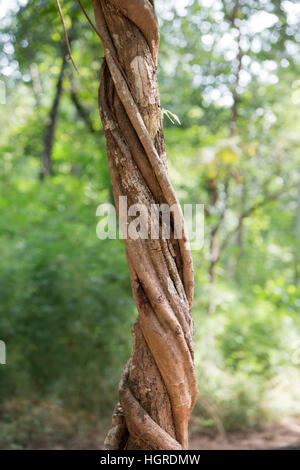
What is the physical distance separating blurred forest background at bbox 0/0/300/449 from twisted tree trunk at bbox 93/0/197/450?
41.2 inches

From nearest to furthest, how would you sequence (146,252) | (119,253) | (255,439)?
(146,252), (255,439), (119,253)

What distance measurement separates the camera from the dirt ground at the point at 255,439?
10.3 ft

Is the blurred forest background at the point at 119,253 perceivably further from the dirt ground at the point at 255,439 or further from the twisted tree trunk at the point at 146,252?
the twisted tree trunk at the point at 146,252

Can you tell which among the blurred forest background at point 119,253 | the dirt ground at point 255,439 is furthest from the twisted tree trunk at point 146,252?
the dirt ground at point 255,439

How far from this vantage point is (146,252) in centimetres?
129

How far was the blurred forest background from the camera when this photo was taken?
361cm

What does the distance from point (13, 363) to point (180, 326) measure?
2678 mm

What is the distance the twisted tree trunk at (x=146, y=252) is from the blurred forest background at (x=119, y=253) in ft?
3.43

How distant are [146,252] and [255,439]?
2626 millimetres

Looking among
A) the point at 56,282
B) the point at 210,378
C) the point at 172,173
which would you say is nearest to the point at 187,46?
the point at 172,173

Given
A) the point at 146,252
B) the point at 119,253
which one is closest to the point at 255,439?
the point at 119,253

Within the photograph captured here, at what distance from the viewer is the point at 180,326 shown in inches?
51.1

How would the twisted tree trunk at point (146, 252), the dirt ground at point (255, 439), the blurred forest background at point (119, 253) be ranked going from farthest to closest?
the blurred forest background at point (119, 253) < the dirt ground at point (255, 439) < the twisted tree trunk at point (146, 252)

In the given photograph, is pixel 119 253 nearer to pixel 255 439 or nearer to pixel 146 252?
pixel 255 439
